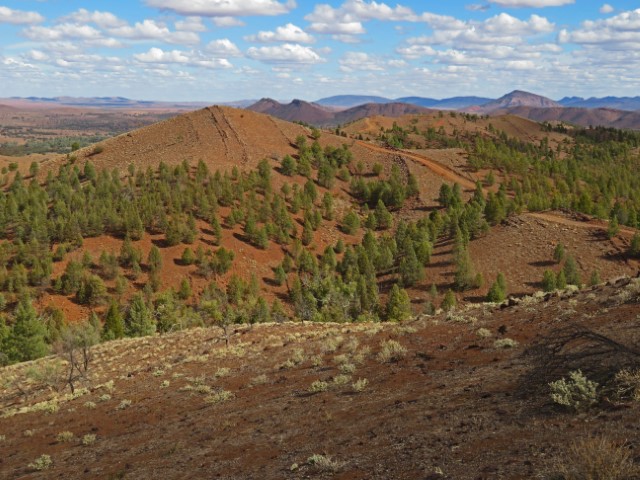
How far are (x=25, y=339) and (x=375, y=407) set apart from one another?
2027 inches

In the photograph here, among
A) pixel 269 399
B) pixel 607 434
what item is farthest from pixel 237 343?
pixel 607 434

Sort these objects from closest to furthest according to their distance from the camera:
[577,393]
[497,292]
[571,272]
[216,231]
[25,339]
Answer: [577,393]
[25,339]
[497,292]
[571,272]
[216,231]

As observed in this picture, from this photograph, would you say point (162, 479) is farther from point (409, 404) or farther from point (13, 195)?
point (13, 195)

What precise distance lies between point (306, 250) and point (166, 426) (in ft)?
246

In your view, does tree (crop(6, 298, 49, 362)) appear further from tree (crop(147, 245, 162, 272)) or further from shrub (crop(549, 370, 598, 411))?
shrub (crop(549, 370, 598, 411))

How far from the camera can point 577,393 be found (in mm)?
13320

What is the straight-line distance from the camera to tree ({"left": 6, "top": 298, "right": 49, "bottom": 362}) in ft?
183

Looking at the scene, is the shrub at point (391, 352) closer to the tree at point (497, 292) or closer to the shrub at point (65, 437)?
the shrub at point (65, 437)

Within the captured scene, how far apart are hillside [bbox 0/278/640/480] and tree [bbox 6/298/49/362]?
26.2 meters

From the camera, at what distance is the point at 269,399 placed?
853 inches

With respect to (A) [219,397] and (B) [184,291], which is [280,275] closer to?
(B) [184,291]

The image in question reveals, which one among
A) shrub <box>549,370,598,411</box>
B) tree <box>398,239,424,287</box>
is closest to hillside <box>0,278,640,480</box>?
shrub <box>549,370,598,411</box>

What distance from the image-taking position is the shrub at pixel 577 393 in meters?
13.0

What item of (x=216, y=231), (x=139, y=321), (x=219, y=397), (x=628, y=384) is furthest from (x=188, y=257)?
(x=628, y=384)
